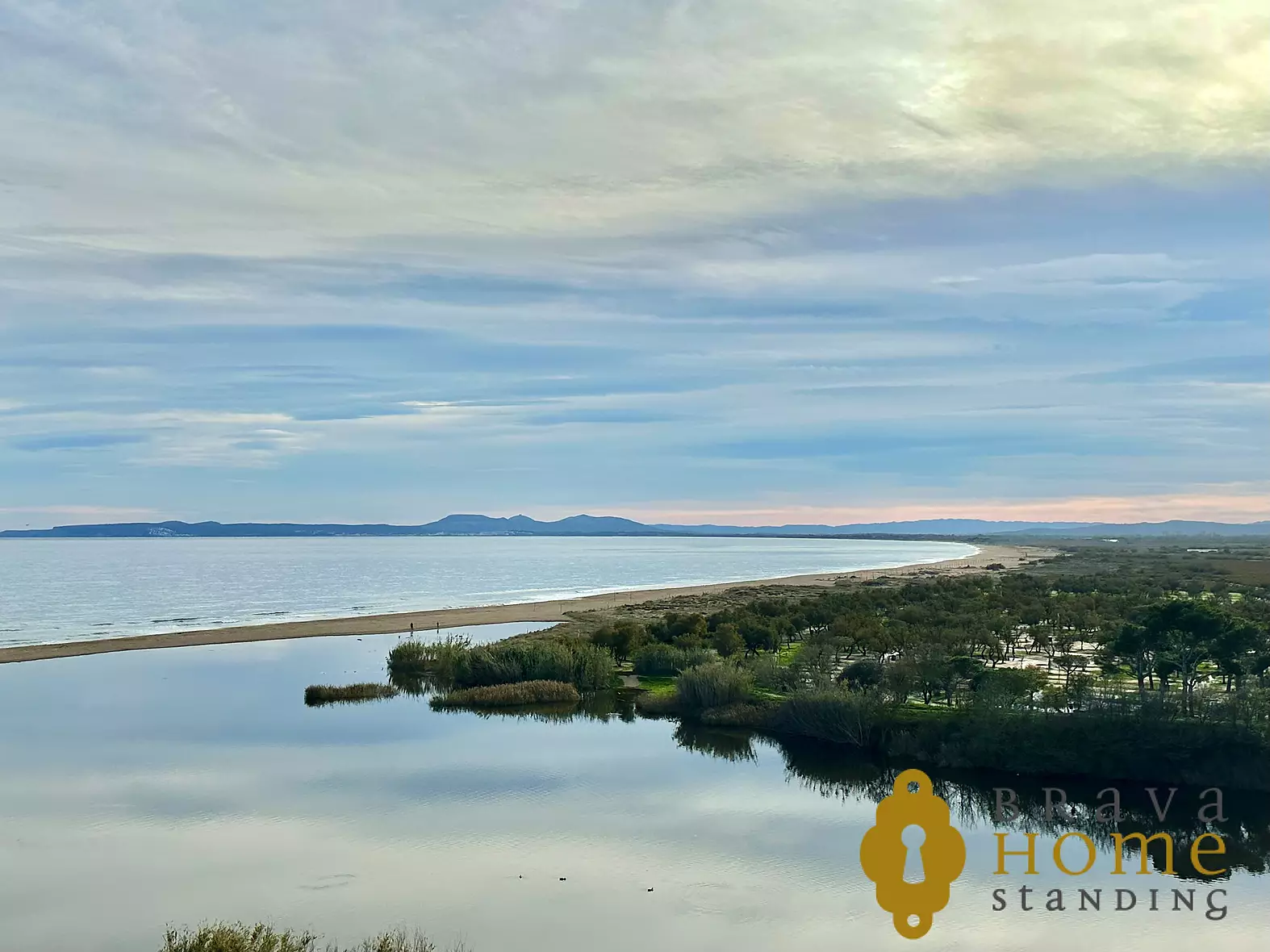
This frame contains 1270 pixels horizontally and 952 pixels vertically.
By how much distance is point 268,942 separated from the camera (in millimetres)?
14914

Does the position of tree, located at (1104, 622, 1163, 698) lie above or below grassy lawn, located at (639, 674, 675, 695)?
above

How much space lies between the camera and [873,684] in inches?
1334

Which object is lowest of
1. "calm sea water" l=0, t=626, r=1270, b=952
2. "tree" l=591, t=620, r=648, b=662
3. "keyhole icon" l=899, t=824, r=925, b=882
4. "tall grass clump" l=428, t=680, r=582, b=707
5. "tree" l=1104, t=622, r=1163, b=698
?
"keyhole icon" l=899, t=824, r=925, b=882

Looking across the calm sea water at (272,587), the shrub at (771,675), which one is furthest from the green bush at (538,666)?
the calm sea water at (272,587)

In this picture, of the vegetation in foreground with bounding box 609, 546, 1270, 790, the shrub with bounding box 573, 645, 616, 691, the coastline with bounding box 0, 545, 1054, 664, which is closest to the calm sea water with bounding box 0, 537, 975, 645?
the coastline with bounding box 0, 545, 1054, 664

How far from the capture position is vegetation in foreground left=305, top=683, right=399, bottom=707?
4106 centimetres

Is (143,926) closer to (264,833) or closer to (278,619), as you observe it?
(264,833)

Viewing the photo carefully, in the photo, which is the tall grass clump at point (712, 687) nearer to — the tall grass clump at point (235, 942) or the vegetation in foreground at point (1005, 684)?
the vegetation in foreground at point (1005, 684)

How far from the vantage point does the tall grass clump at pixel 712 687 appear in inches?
Answer: 1437

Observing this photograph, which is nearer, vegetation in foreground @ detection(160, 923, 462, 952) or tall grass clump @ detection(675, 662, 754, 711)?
vegetation in foreground @ detection(160, 923, 462, 952)

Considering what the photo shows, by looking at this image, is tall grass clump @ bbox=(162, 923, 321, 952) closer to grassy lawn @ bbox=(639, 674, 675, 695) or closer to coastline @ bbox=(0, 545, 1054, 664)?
grassy lawn @ bbox=(639, 674, 675, 695)

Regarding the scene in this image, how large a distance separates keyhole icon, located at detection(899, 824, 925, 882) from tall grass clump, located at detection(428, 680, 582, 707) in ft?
60.9

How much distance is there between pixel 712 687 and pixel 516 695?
8.46 meters

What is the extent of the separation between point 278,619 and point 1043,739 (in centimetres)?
5626
